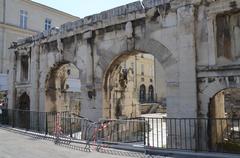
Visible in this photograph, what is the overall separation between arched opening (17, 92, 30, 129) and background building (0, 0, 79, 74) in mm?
11850

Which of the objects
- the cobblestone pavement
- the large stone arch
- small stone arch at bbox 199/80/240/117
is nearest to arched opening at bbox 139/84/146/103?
the large stone arch

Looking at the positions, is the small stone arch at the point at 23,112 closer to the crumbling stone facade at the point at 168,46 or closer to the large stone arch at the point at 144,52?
the crumbling stone facade at the point at 168,46

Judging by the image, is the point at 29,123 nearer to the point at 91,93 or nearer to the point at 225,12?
the point at 91,93

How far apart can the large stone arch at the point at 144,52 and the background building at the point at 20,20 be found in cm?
1911

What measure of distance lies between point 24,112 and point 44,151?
316 inches

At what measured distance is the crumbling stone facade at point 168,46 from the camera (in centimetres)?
920

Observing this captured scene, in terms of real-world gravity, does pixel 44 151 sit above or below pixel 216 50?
below

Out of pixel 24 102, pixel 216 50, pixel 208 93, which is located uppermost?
pixel 216 50

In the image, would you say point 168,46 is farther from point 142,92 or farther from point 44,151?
point 142,92

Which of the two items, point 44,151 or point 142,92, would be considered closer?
point 44,151

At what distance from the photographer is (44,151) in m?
9.72

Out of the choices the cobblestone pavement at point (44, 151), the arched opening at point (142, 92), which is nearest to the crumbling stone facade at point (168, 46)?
the cobblestone pavement at point (44, 151)

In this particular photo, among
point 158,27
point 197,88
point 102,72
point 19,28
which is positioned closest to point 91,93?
point 102,72

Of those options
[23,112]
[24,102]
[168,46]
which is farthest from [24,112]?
[168,46]
